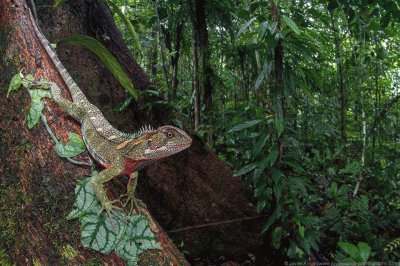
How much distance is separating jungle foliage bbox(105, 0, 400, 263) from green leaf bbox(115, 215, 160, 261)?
1770mm

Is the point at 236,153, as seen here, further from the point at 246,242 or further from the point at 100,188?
the point at 100,188

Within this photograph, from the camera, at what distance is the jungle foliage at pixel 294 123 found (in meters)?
3.42

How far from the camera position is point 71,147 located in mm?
1943

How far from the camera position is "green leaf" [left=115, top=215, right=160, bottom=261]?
166 centimetres

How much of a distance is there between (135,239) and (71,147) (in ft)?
2.05

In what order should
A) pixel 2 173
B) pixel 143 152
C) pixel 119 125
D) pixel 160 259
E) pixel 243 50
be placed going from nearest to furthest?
1. pixel 160 259
2. pixel 2 173
3. pixel 143 152
4. pixel 119 125
5. pixel 243 50

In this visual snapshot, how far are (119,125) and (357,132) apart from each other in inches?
213

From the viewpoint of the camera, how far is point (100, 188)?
182 centimetres

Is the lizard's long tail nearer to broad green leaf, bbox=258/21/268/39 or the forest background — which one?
the forest background

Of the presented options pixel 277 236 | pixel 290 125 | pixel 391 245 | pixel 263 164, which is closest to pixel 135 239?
pixel 263 164

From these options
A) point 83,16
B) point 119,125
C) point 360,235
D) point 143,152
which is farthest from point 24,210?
point 360,235

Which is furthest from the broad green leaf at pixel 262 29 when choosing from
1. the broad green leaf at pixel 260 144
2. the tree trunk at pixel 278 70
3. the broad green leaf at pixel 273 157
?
the broad green leaf at pixel 273 157

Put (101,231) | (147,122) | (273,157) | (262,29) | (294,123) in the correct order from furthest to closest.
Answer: (294,123), (147,122), (273,157), (262,29), (101,231)

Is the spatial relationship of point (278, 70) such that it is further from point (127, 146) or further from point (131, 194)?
point (131, 194)
